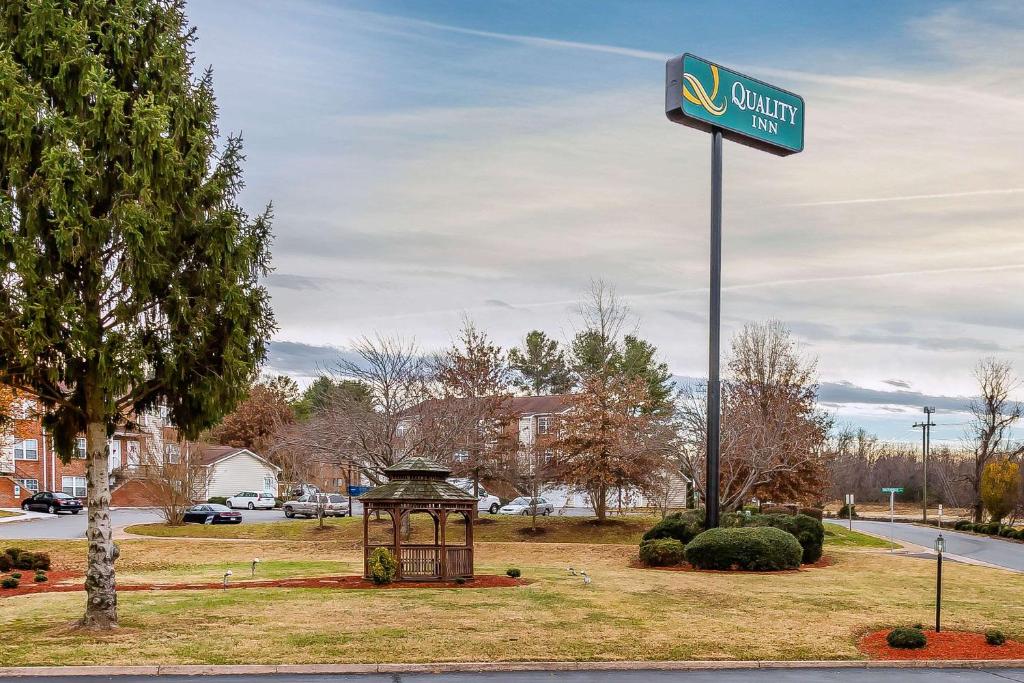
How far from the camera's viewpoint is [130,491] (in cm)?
7338

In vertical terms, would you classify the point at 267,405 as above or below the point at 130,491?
above

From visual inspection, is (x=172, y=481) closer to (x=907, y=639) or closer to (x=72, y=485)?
(x=72, y=485)

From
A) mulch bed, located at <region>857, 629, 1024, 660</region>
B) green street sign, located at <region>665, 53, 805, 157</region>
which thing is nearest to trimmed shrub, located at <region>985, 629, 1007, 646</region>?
mulch bed, located at <region>857, 629, 1024, 660</region>

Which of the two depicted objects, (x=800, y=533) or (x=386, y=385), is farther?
(x=386, y=385)

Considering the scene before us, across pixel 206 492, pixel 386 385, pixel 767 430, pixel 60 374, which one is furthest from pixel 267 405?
pixel 60 374

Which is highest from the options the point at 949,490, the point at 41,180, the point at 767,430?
the point at 41,180

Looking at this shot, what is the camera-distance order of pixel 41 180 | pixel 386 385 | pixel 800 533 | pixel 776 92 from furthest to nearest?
pixel 386 385 < pixel 776 92 < pixel 800 533 < pixel 41 180

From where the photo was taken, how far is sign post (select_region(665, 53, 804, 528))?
1293 inches

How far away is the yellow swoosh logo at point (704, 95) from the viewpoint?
32812 mm

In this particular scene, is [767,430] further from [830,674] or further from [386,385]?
[830,674]

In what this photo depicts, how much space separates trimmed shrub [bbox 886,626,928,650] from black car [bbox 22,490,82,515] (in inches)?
2177

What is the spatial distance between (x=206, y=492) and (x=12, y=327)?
2467 inches

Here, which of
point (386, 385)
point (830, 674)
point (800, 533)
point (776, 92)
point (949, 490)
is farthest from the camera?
point (949, 490)

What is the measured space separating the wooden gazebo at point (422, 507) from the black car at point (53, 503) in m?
40.9
